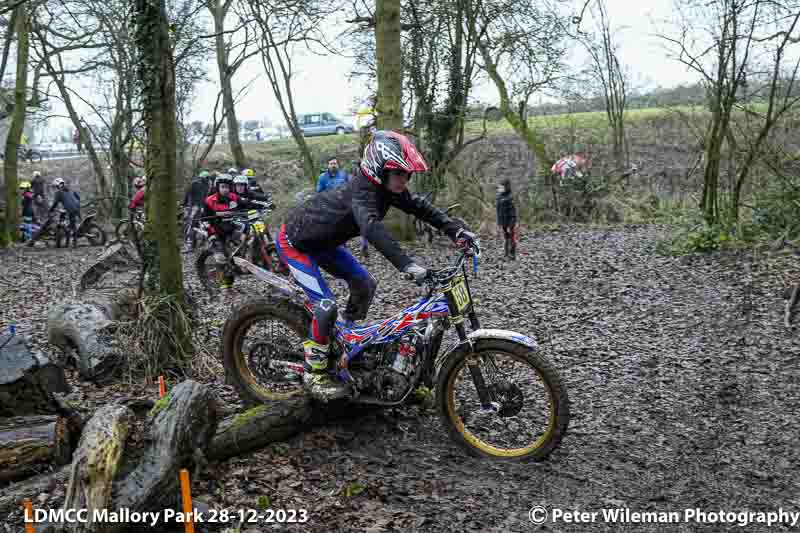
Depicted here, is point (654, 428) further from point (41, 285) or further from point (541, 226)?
point (541, 226)

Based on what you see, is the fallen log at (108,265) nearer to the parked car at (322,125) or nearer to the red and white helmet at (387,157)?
the red and white helmet at (387,157)

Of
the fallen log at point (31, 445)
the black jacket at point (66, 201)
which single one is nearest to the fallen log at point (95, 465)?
the fallen log at point (31, 445)

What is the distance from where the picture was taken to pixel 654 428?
543 cm

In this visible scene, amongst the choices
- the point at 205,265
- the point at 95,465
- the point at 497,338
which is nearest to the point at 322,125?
the point at 205,265

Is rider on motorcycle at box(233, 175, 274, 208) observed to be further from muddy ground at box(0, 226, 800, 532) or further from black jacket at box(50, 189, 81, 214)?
black jacket at box(50, 189, 81, 214)

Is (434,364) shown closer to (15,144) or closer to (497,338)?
(497,338)

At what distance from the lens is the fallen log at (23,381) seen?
15.9 feet

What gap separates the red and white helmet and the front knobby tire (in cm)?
127

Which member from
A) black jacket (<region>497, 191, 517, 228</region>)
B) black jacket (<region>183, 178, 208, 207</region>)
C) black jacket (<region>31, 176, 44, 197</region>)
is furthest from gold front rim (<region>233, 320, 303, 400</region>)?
black jacket (<region>31, 176, 44, 197</region>)

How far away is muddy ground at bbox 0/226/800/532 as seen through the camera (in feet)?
13.7

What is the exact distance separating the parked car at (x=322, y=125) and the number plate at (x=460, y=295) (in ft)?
124

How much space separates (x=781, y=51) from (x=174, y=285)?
401 inches

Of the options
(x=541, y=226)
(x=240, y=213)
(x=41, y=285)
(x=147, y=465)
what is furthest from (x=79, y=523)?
(x=541, y=226)

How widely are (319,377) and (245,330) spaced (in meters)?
0.88
